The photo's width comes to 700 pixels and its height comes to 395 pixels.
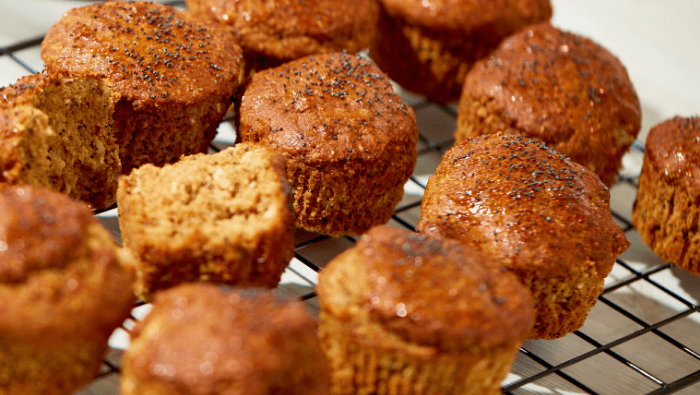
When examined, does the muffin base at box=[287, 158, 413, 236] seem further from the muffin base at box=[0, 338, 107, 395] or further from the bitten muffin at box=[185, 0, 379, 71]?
the muffin base at box=[0, 338, 107, 395]

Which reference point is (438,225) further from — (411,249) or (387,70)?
(387,70)

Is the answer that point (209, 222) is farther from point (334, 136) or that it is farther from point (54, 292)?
point (334, 136)

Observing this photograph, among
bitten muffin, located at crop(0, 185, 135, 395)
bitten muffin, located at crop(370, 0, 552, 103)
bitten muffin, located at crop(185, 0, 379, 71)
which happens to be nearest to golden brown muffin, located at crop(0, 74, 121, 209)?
bitten muffin, located at crop(0, 185, 135, 395)

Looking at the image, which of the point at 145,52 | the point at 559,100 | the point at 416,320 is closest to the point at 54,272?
the point at 416,320

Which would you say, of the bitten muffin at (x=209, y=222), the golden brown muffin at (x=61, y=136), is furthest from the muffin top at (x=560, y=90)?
the golden brown muffin at (x=61, y=136)

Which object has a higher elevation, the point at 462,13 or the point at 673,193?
the point at 462,13

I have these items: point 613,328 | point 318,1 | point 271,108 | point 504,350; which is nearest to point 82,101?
point 271,108

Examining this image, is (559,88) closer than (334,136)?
No
